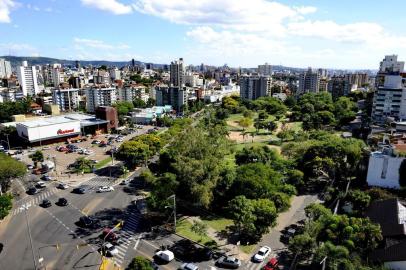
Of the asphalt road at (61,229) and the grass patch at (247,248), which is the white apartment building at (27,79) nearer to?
the asphalt road at (61,229)

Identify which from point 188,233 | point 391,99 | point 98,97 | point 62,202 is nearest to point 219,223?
point 188,233

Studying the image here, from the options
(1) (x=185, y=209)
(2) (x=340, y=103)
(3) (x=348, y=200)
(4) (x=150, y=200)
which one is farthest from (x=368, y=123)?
(4) (x=150, y=200)

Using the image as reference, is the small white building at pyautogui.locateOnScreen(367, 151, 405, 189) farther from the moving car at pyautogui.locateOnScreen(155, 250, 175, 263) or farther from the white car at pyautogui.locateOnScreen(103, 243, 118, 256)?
the white car at pyautogui.locateOnScreen(103, 243, 118, 256)

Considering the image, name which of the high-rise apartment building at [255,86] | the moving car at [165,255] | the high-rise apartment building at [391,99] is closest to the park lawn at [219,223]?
the moving car at [165,255]

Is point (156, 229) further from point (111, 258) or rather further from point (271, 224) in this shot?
point (271, 224)

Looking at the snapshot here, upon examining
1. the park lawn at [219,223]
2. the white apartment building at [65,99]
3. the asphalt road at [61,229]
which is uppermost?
A: the white apartment building at [65,99]
